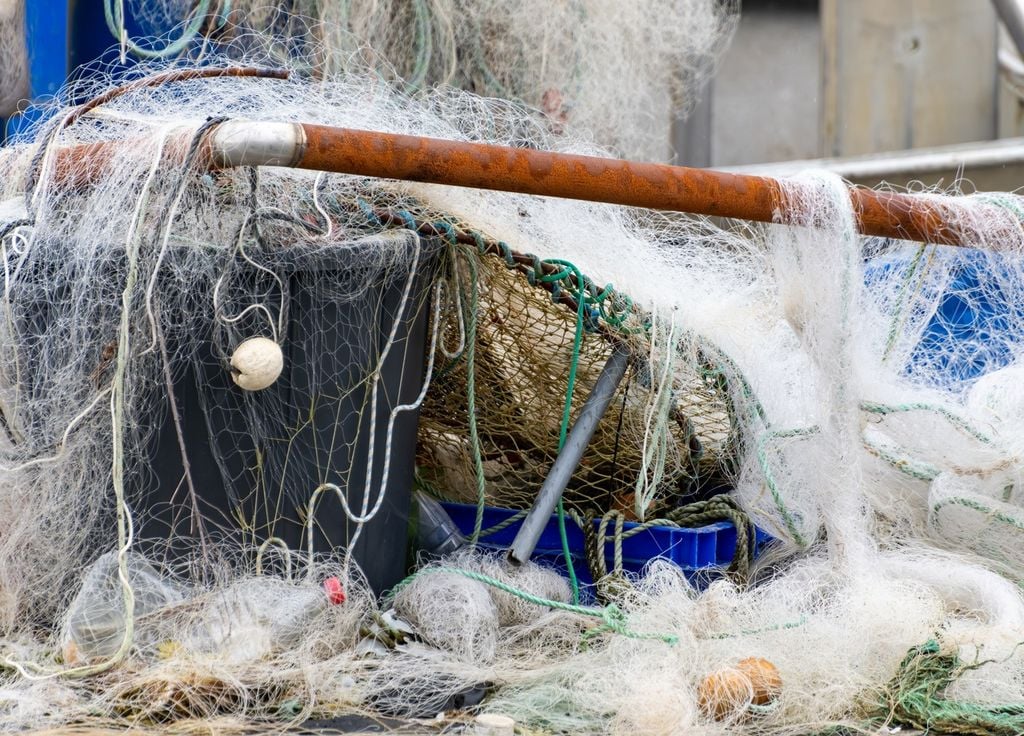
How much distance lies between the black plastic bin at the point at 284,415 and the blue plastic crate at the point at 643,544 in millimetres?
413

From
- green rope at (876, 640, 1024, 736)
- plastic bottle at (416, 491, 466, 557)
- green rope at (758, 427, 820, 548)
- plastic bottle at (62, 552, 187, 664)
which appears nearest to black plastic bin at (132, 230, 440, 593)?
plastic bottle at (62, 552, 187, 664)

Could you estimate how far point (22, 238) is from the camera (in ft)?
7.25

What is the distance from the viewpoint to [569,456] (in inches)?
97.6

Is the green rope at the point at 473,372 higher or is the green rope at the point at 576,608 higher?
the green rope at the point at 473,372

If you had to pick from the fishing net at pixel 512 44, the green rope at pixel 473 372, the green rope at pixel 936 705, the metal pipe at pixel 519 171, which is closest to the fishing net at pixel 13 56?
the fishing net at pixel 512 44

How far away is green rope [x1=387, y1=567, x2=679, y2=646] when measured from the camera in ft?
6.99

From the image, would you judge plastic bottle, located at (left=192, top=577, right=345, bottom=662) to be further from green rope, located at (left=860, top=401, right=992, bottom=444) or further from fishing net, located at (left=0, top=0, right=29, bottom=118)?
fishing net, located at (left=0, top=0, right=29, bottom=118)

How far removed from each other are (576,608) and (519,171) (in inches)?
30.5

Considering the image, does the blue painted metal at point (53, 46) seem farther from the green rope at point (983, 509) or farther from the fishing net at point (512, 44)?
the green rope at point (983, 509)

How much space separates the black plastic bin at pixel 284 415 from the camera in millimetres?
2188

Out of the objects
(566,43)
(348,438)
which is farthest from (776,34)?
(348,438)

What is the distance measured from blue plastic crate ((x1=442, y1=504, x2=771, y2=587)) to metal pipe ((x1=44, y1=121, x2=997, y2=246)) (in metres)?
0.66

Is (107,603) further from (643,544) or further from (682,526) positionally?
(682,526)

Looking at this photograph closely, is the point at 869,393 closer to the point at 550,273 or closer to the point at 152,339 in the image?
the point at 550,273
